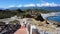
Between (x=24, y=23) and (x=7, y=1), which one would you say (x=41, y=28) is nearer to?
(x=24, y=23)

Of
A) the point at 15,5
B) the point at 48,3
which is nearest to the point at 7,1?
the point at 15,5

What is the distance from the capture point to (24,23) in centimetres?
290

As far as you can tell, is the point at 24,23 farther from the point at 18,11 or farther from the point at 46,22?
the point at 46,22

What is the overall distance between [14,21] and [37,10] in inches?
22.7

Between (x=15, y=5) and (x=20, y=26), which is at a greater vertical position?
(x=15, y=5)

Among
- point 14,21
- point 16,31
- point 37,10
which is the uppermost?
point 37,10

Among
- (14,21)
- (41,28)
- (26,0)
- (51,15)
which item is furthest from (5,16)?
(51,15)

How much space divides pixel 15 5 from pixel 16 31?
58cm

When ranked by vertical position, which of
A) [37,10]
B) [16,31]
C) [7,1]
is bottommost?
[16,31]

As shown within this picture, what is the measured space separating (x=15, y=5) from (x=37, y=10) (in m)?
0.51

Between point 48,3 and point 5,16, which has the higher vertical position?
point 48,3

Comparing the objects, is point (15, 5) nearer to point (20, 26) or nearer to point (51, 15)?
point (20, 26)

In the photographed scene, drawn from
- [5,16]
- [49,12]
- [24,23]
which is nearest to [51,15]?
[49,12]

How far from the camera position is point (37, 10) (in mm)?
3002
